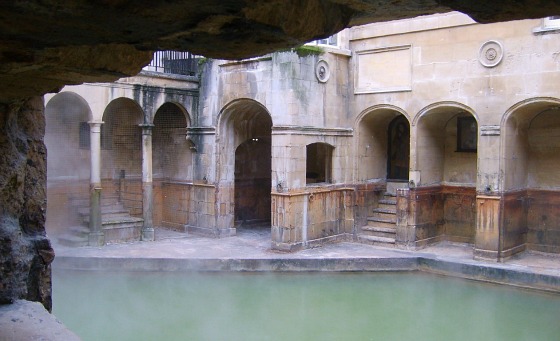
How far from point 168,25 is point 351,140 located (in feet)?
42.8

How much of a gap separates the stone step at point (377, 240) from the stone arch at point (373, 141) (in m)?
1.52

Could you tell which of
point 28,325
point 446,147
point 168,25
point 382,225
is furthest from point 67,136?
point 168,25

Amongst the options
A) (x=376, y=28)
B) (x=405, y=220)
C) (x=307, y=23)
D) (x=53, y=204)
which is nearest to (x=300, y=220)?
(x=405, y=220)

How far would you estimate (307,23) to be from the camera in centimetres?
198

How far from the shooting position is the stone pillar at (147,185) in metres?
14.5

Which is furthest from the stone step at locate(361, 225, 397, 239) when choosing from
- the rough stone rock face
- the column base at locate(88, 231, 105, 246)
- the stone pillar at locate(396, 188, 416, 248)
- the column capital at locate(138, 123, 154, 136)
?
the rough stone rock face

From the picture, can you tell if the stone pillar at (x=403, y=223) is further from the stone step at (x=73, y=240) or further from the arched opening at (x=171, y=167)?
the stone step at (x=73, y=240)

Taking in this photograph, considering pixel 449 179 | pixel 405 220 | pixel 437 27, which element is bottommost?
pixel 405 220

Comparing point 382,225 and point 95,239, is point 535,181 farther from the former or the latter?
point 95,239

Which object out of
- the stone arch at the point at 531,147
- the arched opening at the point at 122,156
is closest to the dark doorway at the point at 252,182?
the arched opening at the point at 122,156

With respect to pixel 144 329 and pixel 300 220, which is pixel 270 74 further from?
pixel 144 329

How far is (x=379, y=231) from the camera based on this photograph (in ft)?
47.6

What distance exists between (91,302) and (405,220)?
7.54m

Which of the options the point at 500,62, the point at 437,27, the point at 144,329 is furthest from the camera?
the point at 437,27
